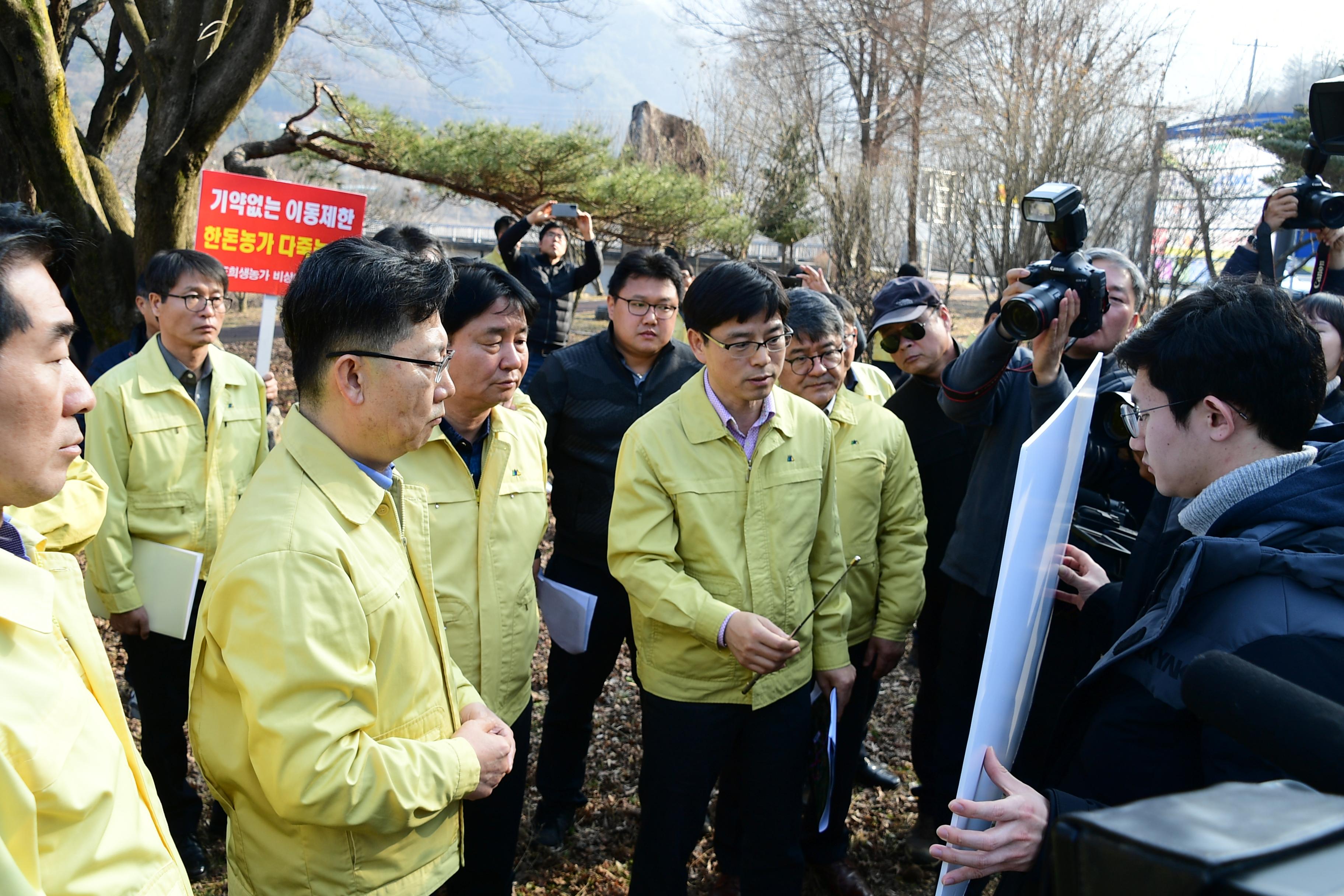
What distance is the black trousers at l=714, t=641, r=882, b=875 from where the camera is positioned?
3070 mm

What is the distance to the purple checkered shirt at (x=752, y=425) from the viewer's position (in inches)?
106

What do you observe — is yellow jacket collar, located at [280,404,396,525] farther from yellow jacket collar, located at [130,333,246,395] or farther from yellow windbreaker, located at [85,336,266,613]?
yellow jacket collar, located at [130,333,246,395]

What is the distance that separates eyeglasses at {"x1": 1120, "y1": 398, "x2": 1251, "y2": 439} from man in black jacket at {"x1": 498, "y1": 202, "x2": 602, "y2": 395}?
5058mm

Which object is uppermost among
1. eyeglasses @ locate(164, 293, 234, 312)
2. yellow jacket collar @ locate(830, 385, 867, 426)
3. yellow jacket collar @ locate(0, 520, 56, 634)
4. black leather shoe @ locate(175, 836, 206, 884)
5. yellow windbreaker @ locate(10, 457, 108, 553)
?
eyeglasses @ locate(164, 293, 234, 312)

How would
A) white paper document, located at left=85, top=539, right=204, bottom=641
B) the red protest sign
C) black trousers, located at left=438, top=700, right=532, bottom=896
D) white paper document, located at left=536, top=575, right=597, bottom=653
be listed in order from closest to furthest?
black trousers, located at left=438, top=700, right=532, bottom=896 → white paper document, located at left=536, top=575, right=597, bottom=653 → white paper document, located at left=85, top=539, right=204, bottom=641 → the red protest sign

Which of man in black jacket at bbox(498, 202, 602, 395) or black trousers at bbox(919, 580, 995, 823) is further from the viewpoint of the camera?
man in black jacket at bbox(498, 202, 602, 395)

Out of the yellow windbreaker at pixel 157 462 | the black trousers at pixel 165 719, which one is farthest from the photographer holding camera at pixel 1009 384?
the black trousers at pixel 165 719

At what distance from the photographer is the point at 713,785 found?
2.61 metres

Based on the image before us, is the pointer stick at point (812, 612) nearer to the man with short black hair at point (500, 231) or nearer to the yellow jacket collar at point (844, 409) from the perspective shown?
the yellow jacket collar at point (844, 409)

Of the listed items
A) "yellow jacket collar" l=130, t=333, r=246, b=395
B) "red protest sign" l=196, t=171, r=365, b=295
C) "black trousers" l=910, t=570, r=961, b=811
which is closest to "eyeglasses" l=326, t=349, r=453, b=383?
"yellow jacket collar" l=130, t=333, r=246, b=395

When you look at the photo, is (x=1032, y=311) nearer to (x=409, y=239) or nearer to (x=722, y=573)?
(x=722, y=573)

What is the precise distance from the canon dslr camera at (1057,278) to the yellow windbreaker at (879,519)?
2.03 ft

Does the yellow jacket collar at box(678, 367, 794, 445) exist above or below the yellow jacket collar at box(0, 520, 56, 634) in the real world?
above

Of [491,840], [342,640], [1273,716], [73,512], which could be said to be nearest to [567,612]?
[491,840]
